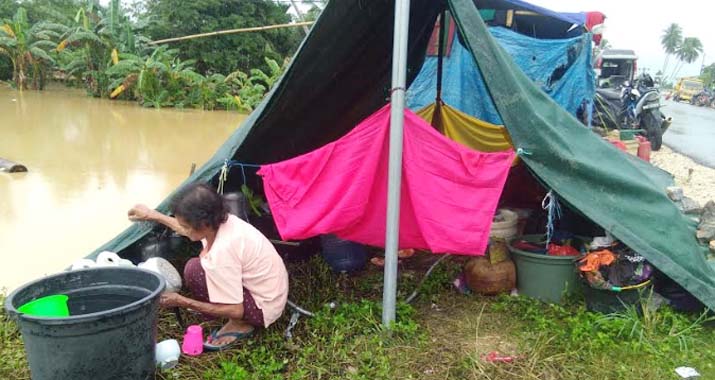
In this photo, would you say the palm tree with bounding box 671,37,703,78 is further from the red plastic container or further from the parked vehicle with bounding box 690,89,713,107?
the red plastic container

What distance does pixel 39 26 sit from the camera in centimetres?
1552

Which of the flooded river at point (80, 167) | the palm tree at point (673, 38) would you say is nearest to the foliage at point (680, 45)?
the palm tree at point (673, 38)

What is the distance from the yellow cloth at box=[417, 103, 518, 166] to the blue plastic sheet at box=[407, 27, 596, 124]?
1510mm

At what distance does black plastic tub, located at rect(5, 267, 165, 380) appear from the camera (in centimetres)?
191

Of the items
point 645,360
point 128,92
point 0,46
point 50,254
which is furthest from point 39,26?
point 645,360

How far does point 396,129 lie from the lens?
2582mm

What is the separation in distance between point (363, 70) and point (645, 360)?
246 centimetres

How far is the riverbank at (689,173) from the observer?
6.21 metres

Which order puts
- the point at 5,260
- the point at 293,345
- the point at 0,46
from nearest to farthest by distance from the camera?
1. the point at 293,345
2. the point at 5,260
3. the point at 0,46

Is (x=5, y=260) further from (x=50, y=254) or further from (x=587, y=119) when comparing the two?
(x=587, y=119)

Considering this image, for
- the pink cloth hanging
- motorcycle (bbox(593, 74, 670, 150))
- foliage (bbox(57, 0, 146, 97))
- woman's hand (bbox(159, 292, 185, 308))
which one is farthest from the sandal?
foliage (bbox(57, 0, 146, 97))

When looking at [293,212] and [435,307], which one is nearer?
[293,212]

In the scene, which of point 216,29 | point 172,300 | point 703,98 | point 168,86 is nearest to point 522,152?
point 172,300

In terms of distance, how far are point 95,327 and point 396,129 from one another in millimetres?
1579
